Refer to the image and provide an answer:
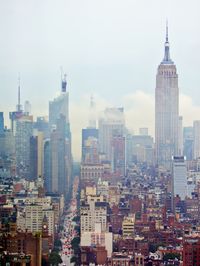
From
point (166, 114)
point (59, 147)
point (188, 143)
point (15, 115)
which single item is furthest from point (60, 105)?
point (166, 114)

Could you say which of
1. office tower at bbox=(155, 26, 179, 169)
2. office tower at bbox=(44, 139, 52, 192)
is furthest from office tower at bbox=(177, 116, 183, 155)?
office tower at bbox=(44, 139, 52, 192)

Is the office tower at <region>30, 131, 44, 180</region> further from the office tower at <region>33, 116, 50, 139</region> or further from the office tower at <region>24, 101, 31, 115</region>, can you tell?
the office tower at <region>24, 101, 31, 115</region>

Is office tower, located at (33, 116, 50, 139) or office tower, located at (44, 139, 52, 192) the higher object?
office tower, located at (33, 116, 50, 139)

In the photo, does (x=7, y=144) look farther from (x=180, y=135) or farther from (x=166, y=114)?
(x=166, y=114)

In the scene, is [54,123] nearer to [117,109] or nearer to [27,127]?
[27,127]

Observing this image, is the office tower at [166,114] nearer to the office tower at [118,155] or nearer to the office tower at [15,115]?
the office tower at [118,155]

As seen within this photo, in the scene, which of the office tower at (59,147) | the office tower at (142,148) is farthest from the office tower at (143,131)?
the office tower at (59,147)

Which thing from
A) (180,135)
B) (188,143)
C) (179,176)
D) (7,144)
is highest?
(180,135)
